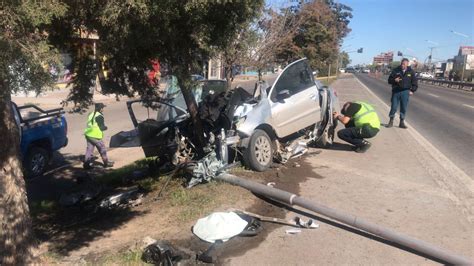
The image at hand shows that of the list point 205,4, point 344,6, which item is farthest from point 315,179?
point 344,6

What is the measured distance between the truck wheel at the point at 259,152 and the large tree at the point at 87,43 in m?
2.06

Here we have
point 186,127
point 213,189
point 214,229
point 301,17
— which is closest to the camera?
point 214,229

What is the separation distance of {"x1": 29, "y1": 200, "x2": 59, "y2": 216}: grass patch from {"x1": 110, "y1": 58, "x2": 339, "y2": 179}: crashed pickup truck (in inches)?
56.9

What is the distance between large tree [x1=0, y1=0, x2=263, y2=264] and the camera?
301cm

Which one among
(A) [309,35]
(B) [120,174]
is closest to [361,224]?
(B) [120,174]

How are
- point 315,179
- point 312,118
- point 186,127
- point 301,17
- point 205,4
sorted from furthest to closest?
point 301,17, point 312,118, point 186,127, point 315,179, point 205,4

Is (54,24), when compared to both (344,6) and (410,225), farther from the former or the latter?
(344,6)

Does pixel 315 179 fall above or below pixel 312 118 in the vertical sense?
below

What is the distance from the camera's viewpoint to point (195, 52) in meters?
5.28

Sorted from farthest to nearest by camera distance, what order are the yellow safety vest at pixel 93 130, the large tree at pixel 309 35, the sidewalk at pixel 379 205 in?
the large tree at pixel 309 35 < the yellow safety vest at pixel 93 130 < the sidewalk at pixel 379 205

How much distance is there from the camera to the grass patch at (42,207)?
6.59 meters

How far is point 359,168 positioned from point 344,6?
186 feet

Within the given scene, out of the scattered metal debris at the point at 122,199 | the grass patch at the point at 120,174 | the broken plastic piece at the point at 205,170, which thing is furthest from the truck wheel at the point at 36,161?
the broken plastic piece at the point at 205,170

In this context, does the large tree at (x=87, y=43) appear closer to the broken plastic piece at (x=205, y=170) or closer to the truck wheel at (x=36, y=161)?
the broken plastic piece at (x=205, y=170)
